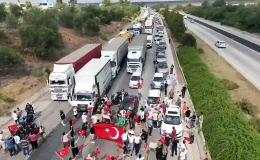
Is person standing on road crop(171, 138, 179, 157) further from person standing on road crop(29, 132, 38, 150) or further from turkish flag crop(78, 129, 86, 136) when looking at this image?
person standing on road crop(29, 132, 38, 150)

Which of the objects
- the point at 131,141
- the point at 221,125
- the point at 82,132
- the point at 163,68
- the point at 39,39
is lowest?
the point at 82,132

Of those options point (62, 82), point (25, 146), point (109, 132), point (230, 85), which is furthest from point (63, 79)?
point (230, 85)

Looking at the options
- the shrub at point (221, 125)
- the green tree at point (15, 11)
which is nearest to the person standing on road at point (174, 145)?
the shrub at point (221, 125)

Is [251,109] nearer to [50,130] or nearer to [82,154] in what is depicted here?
[82,154]

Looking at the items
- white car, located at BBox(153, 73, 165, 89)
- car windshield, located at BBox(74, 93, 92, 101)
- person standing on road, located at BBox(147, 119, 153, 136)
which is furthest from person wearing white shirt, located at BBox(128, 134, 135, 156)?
white car, located at BBox(153, 73, 165, 89)

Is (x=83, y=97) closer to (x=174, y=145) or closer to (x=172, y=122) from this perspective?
(x=172, y=122)

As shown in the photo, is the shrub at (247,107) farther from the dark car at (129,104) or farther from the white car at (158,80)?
the dark car at (129,104)

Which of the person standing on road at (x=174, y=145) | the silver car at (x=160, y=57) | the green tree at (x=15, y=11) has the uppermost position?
the green tree at (x=15, y=11)
